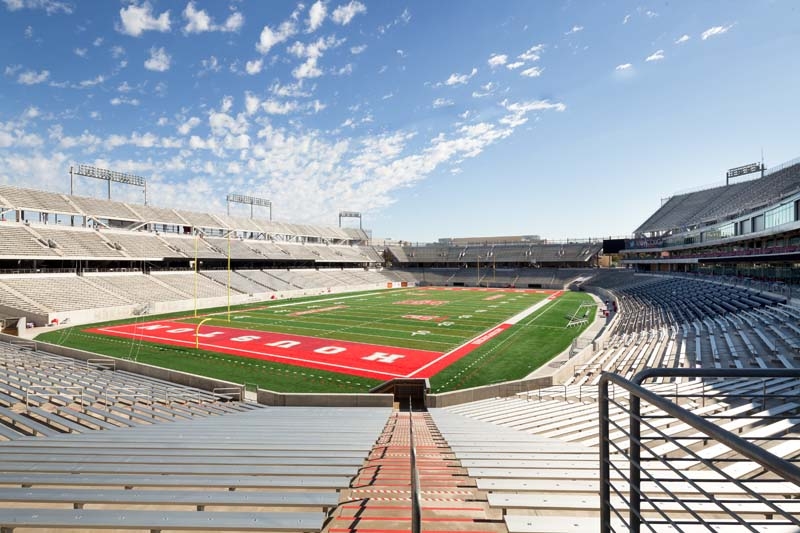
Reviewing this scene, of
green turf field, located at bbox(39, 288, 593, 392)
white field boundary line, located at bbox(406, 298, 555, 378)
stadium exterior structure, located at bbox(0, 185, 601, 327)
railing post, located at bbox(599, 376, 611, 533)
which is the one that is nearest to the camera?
railing post, located at bbox(599, 376, 611, 533)

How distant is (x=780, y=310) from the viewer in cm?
1792

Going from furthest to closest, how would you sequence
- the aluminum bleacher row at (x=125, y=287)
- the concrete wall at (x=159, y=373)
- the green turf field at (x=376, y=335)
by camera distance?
the aluminum bleacher row at (x=125, y=287) < the green turf field at (x=376, y=335) < the concrete wall at (x=159, y=373)

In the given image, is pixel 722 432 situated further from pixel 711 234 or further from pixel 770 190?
pixel 770 190

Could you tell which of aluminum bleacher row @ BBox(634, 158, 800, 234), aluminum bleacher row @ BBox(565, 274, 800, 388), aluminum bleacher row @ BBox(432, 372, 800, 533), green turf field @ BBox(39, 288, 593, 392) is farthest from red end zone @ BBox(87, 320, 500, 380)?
aluminum bleacher row @ BBox(634, 158, 800, 234)

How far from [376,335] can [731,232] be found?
3287cm

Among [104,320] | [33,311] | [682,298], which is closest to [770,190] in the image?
[682,298]

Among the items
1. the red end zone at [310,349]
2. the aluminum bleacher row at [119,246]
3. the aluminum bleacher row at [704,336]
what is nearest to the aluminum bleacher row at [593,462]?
the aluminum bleacher row at [704,336]

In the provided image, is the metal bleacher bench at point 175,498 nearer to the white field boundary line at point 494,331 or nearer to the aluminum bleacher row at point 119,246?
the white field boundary line at point 494,331

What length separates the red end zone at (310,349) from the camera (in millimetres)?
18953

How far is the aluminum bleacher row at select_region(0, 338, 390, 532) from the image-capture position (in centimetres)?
276

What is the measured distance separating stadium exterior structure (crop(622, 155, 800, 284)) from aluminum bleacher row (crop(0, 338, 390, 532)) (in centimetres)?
2897

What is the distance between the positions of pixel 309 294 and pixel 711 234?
4315 cm

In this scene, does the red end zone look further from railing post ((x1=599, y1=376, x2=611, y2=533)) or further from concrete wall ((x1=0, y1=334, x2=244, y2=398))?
railing post ((x1=599, y1=376, x2=611, y2=533))

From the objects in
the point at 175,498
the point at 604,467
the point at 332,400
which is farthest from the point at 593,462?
the point at 332,400
